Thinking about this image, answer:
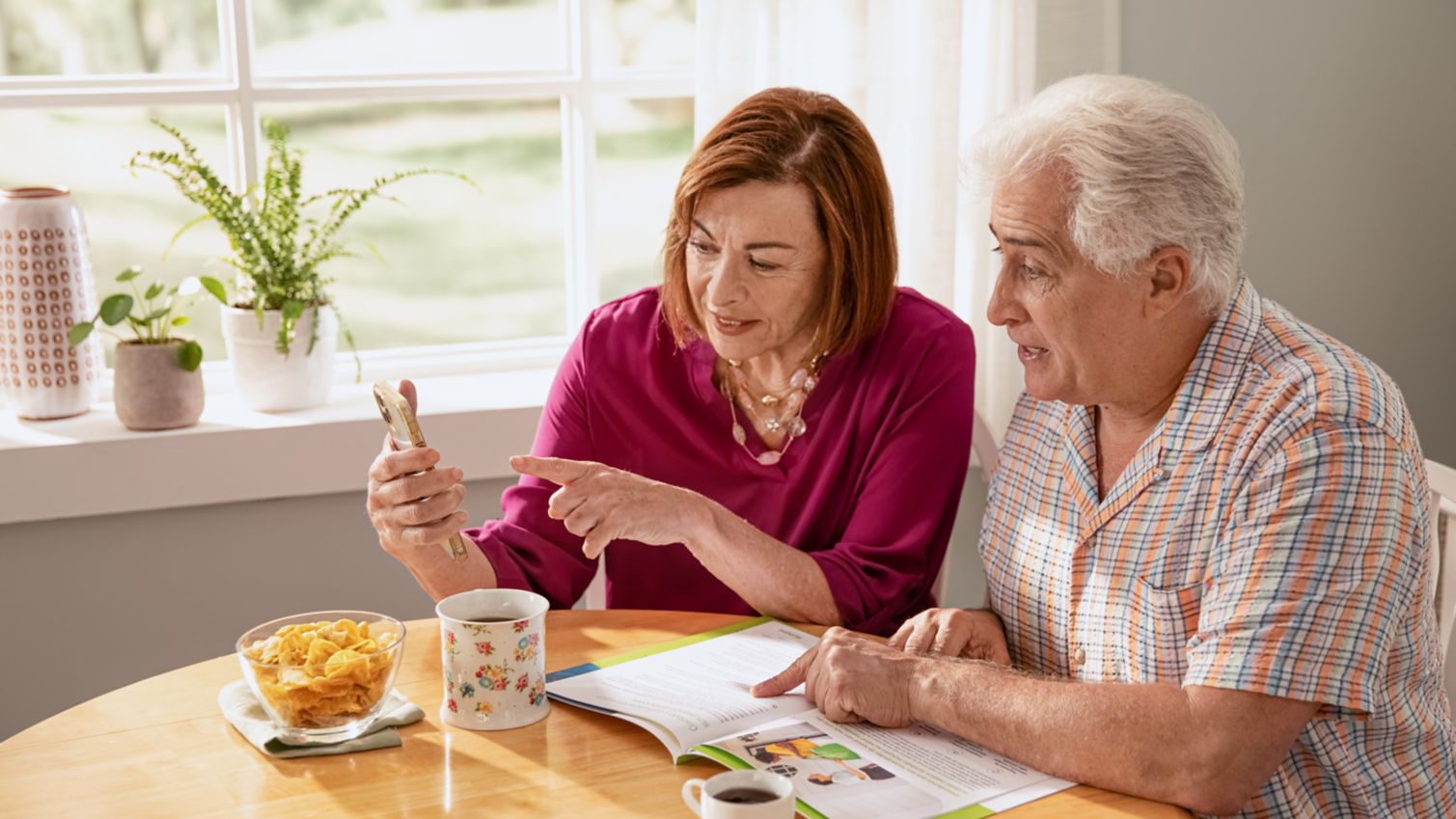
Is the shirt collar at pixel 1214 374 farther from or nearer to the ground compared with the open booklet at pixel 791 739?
farther from the ground

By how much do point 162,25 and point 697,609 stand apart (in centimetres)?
144

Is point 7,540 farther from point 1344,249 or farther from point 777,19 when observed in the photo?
point 1344,249

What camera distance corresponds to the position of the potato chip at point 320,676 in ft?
4.58

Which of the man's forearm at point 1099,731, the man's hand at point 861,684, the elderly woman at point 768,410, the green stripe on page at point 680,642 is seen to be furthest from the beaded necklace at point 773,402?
the man's forearm at point 1099,731

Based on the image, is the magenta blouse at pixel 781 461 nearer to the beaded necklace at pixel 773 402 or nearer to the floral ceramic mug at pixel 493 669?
the beaded necklace at pixel 773 402

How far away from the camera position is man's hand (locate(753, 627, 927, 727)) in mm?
1473

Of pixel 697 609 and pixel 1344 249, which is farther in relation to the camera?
pixel 1344 249

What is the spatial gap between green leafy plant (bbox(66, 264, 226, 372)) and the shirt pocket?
159 centimetres

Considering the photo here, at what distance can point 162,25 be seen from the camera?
8.59 ft

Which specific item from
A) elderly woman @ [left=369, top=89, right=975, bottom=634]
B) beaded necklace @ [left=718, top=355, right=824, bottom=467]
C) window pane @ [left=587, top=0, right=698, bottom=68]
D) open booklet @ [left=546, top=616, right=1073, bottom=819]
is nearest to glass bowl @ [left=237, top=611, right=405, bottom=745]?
open booklet @ [left=546, top=616, right=1073, bottom=819]

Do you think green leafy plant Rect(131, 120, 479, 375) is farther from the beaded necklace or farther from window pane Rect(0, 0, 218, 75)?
the beaded necklace

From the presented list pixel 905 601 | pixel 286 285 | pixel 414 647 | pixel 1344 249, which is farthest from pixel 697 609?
pixel 1344 249

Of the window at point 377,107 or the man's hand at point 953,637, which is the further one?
the window at point 377,107

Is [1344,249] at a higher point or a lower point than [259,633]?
higher
